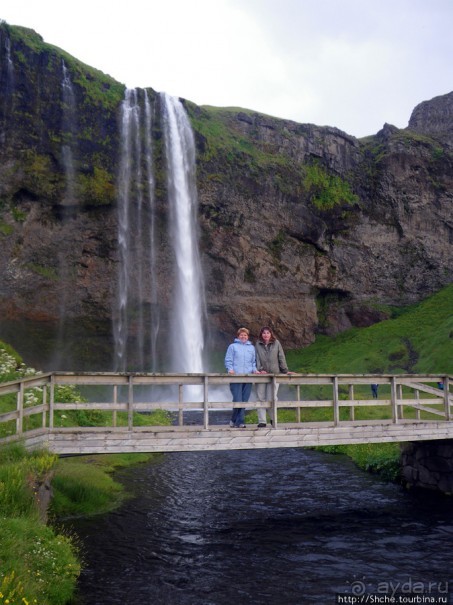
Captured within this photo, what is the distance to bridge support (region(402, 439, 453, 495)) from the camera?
665 inches

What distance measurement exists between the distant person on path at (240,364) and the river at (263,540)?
2.81m

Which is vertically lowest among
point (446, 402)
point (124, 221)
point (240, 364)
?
point (446, 402)

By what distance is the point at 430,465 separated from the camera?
17344mm

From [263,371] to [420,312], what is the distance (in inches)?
1937

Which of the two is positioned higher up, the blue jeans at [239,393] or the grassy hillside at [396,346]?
the grassy hillside at [396,346]

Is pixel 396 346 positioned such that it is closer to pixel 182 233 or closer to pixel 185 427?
pixel 182 233

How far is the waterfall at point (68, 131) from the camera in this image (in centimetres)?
4725

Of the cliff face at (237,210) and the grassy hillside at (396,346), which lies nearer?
the cliff face at (237,210)

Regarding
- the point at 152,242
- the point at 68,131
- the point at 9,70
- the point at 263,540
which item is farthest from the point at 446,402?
the point at 9,70

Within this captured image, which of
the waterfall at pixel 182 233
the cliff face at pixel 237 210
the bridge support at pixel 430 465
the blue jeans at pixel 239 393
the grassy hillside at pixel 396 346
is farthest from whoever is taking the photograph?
the waterfall at pixel 182 233

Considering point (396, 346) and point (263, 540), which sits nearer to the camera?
point (263, 540)

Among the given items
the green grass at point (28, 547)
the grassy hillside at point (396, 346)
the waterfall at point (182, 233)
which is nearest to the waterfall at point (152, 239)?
the waterfall at point (182, 233)

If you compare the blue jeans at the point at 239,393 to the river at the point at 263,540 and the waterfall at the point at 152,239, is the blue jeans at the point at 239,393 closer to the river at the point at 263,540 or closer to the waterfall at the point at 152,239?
the river at the point at 263,540

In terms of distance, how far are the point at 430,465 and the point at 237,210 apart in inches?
1640
